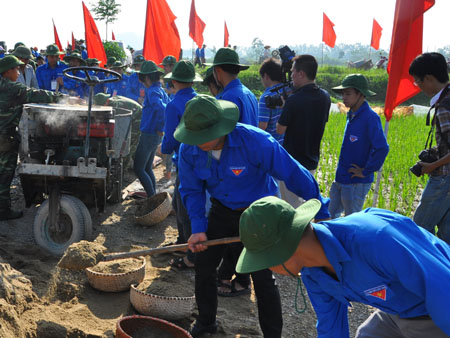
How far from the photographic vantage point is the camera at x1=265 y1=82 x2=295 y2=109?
4.77 metres

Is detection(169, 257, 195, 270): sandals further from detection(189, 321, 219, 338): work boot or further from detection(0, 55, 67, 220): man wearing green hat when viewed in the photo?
detection(0, 55, 67, 220): man wearing green hat

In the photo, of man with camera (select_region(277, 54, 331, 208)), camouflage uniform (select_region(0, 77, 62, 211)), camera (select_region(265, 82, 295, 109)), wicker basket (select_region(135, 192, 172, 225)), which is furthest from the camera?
wicker basket (select_region(135, 192, 172, 225))

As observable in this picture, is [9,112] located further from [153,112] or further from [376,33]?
[376,33]

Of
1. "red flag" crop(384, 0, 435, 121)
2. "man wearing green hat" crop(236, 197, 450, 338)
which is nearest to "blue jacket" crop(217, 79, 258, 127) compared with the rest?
"red flag" crop(384, 0, 435, 121)

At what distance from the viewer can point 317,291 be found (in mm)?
2051

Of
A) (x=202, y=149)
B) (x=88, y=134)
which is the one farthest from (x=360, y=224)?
(x=88, y=134)

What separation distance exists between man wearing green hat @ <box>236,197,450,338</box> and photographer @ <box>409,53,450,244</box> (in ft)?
6.14

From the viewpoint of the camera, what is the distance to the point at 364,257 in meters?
1.78

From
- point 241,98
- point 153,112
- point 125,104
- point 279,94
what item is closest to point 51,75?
point 125,104

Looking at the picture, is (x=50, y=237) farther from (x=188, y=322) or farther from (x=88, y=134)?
(x=188, y=322)

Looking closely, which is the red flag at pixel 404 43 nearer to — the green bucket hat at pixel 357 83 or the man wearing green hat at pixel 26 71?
the green bucket hat at pixel 357 83

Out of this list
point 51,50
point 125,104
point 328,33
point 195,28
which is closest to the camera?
point 125,104

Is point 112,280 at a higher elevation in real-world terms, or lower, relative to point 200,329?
higher

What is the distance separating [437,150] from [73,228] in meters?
3.72
